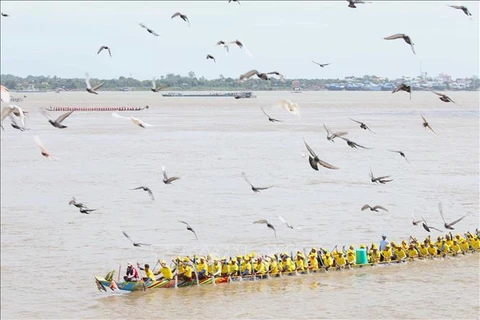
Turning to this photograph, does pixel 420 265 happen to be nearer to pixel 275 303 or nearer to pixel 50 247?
pixel 275 303

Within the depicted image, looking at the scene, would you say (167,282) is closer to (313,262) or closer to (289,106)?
(313,262)

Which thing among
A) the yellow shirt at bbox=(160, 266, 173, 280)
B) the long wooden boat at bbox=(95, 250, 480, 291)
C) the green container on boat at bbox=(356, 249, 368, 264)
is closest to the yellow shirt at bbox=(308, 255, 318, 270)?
the long wooden boat at bbox=(95, 250, 480, 291)

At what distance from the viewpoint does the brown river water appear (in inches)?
718

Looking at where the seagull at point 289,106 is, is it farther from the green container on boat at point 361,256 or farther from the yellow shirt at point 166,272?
the green container on boat at point 361,256

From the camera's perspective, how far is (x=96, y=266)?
21.0 metres

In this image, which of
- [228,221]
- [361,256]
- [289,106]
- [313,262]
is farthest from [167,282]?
[289,106]

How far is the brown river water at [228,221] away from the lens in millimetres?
18234

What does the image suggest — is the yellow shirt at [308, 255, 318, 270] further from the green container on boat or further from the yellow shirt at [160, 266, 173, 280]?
the yellow shirt at [160, 266, 173, 280]

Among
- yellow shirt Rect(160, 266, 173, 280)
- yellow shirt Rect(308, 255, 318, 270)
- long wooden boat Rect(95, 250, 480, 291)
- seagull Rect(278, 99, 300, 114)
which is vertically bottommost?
long wooden boat Rect(95, 250, 480, 291)

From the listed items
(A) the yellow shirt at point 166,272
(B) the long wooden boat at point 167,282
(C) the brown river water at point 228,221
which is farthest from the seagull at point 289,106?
(A) the yellow shirt at point 166,272

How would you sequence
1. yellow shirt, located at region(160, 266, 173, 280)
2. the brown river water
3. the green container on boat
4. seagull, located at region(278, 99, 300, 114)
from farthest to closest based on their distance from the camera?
the green container on boat, yellow shirt, located at region(160, 266, 173, 280), the brown river water, seagull, located at region(278, 99, 300, 114)

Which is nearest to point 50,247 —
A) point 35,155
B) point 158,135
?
point 35,155

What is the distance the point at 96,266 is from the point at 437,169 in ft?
69.1

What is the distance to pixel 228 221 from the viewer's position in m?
26.1
